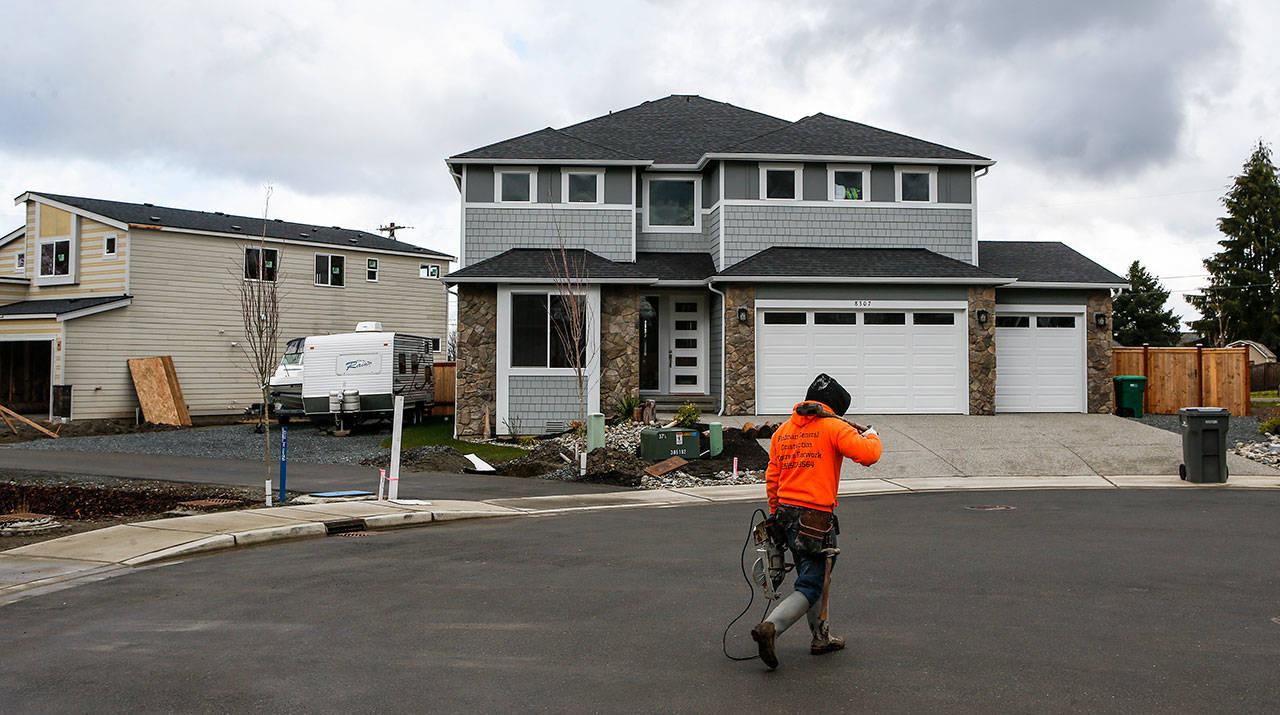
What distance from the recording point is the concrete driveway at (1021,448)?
57.0ft

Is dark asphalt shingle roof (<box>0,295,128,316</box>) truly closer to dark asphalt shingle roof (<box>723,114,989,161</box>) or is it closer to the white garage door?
dark asphalt shingle roof (<box>723,114,989,161</box>)

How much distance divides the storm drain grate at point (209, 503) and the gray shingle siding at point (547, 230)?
11.5 metres

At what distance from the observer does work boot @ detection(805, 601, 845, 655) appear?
596cm

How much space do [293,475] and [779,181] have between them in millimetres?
13631

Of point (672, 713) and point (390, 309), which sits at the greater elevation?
point (390, 309)

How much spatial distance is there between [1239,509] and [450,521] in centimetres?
1021

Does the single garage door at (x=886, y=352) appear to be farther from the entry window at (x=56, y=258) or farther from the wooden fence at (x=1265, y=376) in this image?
the wooden fence at (x=1265, y=376)

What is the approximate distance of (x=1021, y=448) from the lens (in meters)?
18.7

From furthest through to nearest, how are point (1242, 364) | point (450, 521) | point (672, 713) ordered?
1. point (1242, 364)
2. point (450, 521)
3. point (672, 713)

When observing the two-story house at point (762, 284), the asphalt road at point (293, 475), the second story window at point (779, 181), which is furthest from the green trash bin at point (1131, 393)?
the asphalt road at point (293, 475)

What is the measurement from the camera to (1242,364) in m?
23.9

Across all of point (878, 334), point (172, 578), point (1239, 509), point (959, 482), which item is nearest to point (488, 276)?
point (878, 334)

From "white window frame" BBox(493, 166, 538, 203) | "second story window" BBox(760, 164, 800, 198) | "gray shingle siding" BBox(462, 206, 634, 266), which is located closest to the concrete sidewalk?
"second story window" BBox(760, 164, 800, 198)

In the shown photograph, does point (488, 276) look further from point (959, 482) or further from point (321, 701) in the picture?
point (321, 701)
